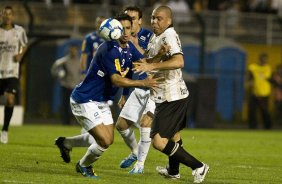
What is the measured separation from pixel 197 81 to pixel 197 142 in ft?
23.2

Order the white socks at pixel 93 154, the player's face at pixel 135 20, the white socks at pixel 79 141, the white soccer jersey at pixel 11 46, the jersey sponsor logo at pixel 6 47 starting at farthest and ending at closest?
the jersey sponsor logo at pixel 6 47 < the white soccer jersey at pixel 11 46 < the player's face at pixel 135 20 < the white socks at pixel 79 141 < the white socks at pixel 93 154

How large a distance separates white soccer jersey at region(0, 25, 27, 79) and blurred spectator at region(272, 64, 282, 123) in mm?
11835

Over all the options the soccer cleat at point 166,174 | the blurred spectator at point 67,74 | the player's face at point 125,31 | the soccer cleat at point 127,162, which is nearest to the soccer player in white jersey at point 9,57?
the soccer cleat at point 127,162

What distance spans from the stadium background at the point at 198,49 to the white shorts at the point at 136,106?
10566mm

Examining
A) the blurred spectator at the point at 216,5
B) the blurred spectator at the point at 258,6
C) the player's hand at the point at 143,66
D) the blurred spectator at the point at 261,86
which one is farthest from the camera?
the blurred spectator at the point at 258,6

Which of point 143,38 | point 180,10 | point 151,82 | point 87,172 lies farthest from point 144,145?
point 180,10

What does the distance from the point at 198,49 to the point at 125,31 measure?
16.1 metres

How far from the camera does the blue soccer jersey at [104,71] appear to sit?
1160cm

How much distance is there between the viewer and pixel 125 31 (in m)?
11.9

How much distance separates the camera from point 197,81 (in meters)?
26.3

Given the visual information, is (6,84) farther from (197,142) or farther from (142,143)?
(142,143)

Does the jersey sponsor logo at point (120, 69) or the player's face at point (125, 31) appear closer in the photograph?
the jersey sponsor logo at point (120, 69)

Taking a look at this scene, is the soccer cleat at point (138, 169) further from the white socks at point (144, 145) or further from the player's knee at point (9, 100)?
the player's knee at point (9, 100)

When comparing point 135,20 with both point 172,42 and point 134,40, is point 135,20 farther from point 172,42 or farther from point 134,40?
point 172,42
